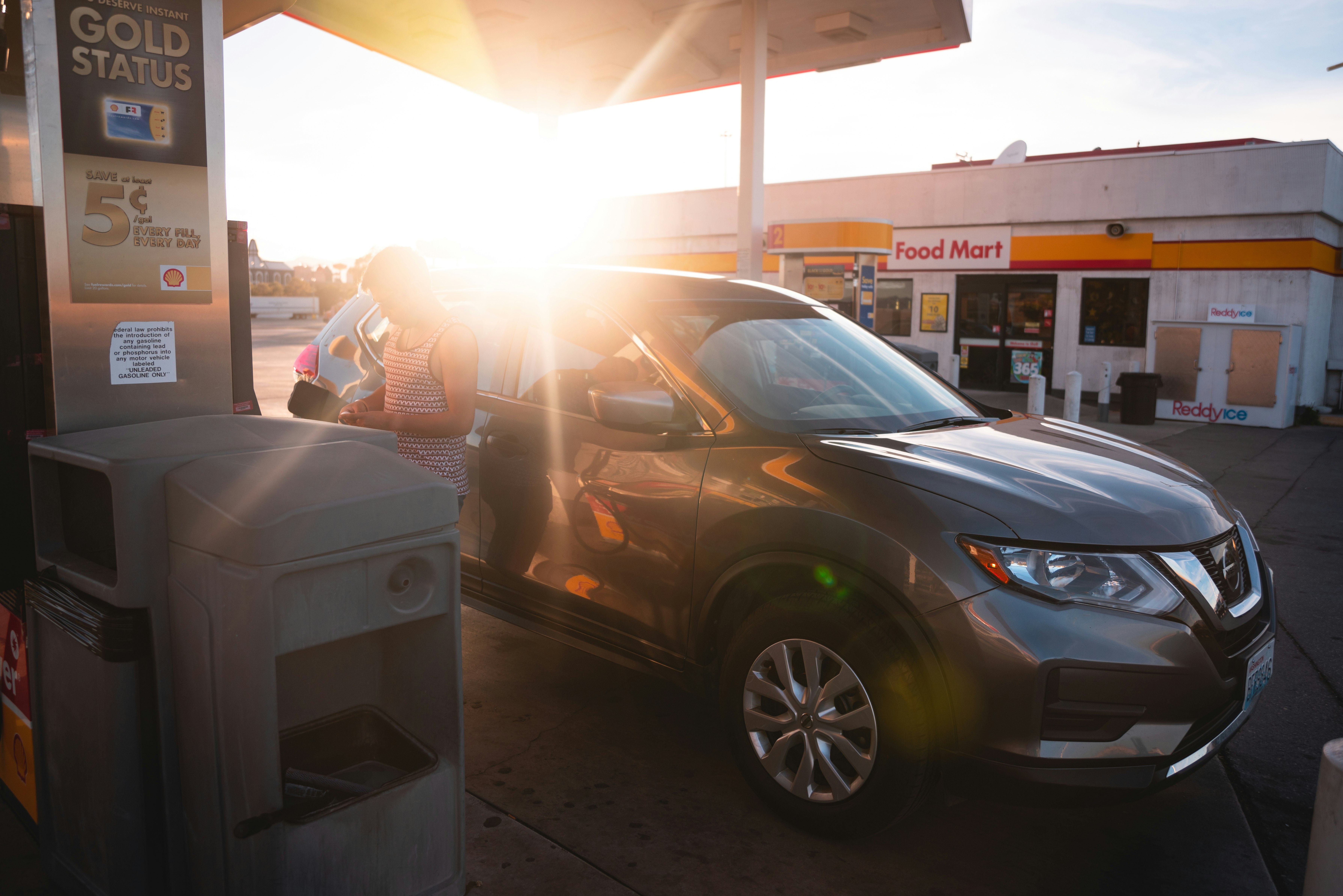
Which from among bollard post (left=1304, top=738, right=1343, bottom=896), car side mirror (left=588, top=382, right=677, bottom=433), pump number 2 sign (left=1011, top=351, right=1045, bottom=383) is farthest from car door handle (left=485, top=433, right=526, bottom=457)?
pump number 2 sign (left=1011, top=351, right=1045, bottom=383)

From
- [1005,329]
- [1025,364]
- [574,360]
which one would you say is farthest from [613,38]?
[1025,364]

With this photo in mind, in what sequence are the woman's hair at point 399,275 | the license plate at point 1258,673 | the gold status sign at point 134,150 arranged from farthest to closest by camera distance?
the woman's hair at point 399,275 < the license plate at point 1258,673 < the gold status sign at point 134,150

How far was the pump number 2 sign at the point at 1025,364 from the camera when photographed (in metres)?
19.4

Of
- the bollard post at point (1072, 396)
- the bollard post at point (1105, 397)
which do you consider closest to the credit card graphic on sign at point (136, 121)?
the bollard post at point (1072, 396)

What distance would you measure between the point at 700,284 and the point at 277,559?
2.52 metres

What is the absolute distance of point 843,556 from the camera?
2727 mm

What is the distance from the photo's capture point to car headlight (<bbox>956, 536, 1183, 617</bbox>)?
2525 mm

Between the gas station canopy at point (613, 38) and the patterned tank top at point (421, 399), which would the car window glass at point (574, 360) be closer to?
the patterned tank top at point (421, 399)

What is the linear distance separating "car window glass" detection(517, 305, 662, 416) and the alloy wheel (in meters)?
1.16

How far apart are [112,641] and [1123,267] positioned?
19849 mm

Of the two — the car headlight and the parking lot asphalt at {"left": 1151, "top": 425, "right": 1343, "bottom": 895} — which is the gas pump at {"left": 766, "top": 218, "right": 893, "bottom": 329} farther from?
the car headlight

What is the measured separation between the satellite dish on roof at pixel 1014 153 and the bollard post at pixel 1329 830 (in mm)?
22813

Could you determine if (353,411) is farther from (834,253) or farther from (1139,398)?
(1139,398)

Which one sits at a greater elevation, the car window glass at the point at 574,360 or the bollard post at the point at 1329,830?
the car window glass at the point at 574,360
